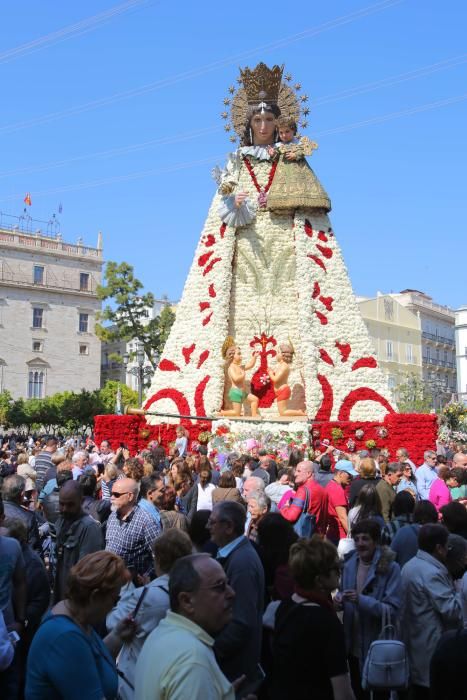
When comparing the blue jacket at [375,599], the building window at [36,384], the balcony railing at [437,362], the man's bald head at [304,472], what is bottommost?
the blue jacket at [375,599]

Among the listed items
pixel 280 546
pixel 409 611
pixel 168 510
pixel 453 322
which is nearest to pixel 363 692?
pixel 409 611

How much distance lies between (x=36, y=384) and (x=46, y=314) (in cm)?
502

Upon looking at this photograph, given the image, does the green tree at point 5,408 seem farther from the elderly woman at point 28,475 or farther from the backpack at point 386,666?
the backpack at point 386,666

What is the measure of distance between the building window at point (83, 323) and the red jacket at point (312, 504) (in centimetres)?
5250

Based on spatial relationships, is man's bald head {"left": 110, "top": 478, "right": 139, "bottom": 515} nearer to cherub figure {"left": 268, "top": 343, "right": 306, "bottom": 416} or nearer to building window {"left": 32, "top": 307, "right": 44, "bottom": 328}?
cherub figure {"left": 268, "top": 343, "right": 306, "bottom": 416}

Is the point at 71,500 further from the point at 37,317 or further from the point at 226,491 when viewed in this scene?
the point at 37,317

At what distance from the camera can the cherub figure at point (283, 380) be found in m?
23.6

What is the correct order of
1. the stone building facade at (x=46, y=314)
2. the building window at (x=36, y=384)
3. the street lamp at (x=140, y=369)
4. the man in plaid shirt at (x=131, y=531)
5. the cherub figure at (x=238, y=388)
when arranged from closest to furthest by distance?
the man in plaid shirt at (x=131, y=531) < the cherub figure at (x=238, y=388) < the street lamp at (x=140, y=369) < the stone building facade at (x=46, y=314) < the building window at (x=36, y=384)

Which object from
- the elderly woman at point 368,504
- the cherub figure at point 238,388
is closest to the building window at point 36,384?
the cherub figure at point 238,388

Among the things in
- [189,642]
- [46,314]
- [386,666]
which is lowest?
[386,666]

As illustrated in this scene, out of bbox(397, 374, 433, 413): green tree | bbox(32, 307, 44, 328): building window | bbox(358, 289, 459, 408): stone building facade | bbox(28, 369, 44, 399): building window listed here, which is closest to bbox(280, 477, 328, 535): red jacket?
bbox(397, 374, 433, 413): green tree

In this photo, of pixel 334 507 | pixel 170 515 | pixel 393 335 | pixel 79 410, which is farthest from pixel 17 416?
pixel 170 515

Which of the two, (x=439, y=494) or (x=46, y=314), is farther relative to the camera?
(x=46, y=314)

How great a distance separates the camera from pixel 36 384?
188ft
